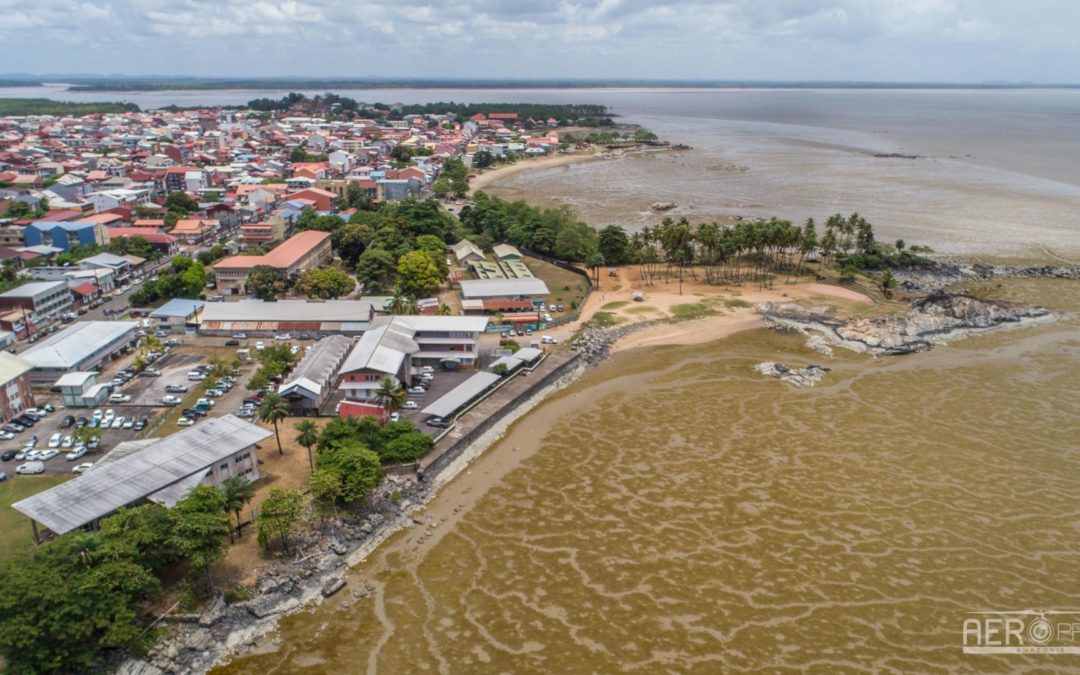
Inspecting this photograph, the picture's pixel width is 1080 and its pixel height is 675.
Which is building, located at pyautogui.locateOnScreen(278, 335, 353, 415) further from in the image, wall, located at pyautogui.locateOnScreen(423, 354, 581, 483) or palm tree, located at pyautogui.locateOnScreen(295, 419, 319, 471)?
wall, located at pyautogui.locateOnScreen(423, 354, 581, 483)

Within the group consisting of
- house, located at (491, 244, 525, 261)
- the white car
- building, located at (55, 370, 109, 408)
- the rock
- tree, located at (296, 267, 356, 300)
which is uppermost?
house, located at (491, 244, 525, 261)

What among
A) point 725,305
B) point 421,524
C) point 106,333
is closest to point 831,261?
point 725,305

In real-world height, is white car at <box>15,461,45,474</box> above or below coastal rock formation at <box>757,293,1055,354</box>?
below

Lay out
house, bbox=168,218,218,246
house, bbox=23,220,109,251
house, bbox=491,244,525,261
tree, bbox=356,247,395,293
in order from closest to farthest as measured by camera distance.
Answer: tree, bbox=356,247,395,293 < house, bbox=23,220,109,251 < house, bbox=491,244,525,261 < house, bbox=168,218,218,246

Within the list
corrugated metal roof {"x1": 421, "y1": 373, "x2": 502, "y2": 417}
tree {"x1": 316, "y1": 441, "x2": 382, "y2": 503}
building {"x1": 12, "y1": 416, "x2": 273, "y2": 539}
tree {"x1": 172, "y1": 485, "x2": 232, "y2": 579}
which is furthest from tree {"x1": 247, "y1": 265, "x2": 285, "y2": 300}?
tree {"x1": 172, "y1": 485, "x2": 232, "y2": 579}

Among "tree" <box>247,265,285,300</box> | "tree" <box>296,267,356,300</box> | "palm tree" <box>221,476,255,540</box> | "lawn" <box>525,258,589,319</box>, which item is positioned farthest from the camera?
"lawn" <box>525,258,589,319</box>

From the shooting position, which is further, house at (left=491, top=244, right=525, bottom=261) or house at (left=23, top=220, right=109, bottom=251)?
house at (left=491, top=244, right=525, bottom=261)

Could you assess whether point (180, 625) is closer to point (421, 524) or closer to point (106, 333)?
point (421, 524)

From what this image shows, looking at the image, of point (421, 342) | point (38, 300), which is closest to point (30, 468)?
point (421, 342)
